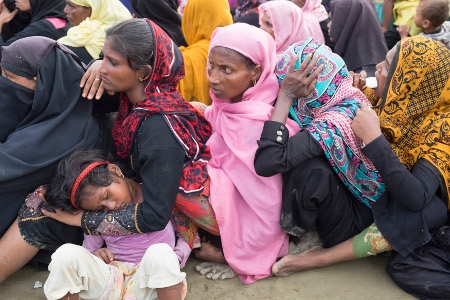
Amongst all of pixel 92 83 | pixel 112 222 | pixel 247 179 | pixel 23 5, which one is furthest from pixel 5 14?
pixel 247 179

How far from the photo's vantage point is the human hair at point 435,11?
609cm

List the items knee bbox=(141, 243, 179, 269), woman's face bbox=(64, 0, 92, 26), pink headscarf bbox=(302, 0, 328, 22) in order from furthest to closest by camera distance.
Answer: pink headscarf bbox=(302, 0, 328, 22)
woman's face bbox=(64, 0, 92, 26)
knee bbox=(141, 243, 179, 269)

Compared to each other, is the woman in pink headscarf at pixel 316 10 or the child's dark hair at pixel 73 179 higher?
the child's dark hair at pixel 73 179

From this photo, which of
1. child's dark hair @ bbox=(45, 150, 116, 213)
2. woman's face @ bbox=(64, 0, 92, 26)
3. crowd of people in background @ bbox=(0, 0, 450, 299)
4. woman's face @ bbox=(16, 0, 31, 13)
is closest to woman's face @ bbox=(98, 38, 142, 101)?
crowd of people in background @ bbox=(0, 0, 450, 299)

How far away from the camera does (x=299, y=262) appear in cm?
317

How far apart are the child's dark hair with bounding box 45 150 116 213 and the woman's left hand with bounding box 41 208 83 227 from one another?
1.3 inches

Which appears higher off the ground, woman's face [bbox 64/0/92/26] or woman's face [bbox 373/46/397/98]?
woman's face [bbox 373/46/397/98]

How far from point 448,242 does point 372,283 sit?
19.2 inches

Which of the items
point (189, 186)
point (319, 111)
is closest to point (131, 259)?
point (189, 186)

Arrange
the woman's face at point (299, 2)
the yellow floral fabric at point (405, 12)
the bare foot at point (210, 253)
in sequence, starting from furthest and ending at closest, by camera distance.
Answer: the yellow floral fabric at point (405, 12) → the woman's face at point (299, 2) → the bare foot at point (210, 253)

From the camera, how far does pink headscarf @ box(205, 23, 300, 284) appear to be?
10.0ft

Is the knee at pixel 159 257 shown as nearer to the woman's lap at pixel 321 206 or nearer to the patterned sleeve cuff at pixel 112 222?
the patterned sleeve cuff at pixel 112 222

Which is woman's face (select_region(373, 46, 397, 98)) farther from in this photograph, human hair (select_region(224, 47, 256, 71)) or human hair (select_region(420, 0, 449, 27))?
human hair (select_region(420, 0, 449, 27))

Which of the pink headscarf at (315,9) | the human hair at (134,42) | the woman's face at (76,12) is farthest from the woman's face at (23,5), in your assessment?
the human hair at (134,42)
